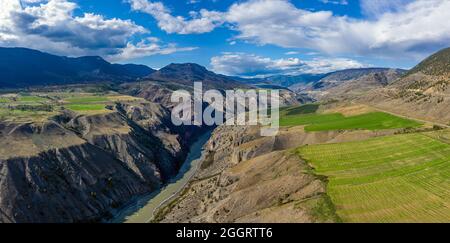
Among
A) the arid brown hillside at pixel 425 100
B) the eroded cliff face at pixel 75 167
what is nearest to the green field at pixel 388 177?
the arid brown hillside at pixel 425 100

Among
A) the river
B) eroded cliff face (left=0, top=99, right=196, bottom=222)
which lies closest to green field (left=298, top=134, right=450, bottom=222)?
the river

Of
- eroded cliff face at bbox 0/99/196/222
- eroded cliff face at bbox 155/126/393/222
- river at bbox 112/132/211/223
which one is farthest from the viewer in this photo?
river at bbox 112/132/211/223

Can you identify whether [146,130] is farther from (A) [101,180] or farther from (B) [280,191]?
(B) [280,191]

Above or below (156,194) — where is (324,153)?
above

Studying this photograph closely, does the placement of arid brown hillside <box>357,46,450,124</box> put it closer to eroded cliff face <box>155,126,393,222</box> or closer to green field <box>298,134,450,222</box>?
eroded cliff face <box>155,126,393,222</box>

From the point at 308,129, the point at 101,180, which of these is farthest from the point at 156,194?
the point at 308,129

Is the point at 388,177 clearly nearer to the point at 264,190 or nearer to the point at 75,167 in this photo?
the point at 264,190
